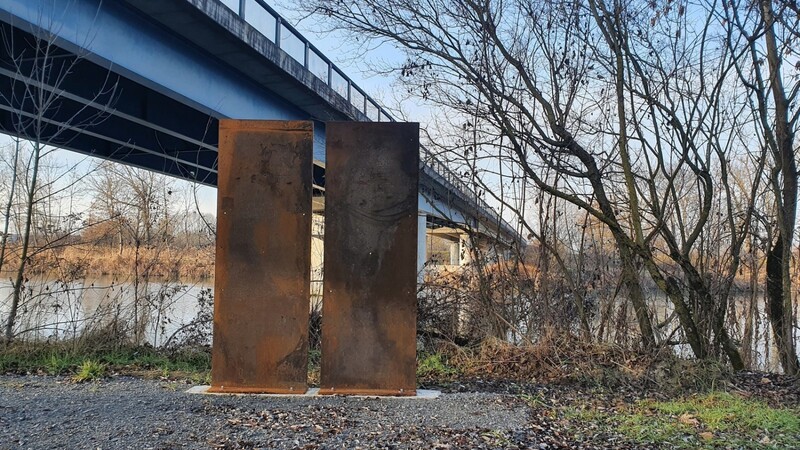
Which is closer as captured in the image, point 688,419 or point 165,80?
→ point 688,419

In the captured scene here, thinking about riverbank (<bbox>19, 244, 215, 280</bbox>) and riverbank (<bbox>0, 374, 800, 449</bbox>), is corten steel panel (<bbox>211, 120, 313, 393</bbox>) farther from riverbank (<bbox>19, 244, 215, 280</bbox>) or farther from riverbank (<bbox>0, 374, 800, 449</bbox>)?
riverbank (<bbox>19, 244, 215, 280</bbox>)

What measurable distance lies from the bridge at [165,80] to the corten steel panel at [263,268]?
12.7ft

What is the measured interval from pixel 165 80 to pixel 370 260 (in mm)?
8214

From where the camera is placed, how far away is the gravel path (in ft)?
13.7

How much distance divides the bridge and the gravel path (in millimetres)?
4404

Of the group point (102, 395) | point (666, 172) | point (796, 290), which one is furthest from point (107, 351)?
point (796, 290)

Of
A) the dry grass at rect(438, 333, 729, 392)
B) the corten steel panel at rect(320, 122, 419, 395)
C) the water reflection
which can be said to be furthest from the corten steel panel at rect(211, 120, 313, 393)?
the water reflection

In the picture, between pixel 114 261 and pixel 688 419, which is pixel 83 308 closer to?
pixel 114 261

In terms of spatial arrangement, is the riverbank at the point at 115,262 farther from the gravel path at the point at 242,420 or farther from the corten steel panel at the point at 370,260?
the corten steel panel at the point at 370,260

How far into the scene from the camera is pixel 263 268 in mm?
5734

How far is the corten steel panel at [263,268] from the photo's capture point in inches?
224

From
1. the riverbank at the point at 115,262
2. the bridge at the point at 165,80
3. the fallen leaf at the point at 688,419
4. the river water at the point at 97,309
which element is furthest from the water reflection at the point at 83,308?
the fallen leaf at the point at 688,419

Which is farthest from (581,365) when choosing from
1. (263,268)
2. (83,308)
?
(83,308)

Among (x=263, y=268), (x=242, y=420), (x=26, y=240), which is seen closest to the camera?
(x=242, y=420)
